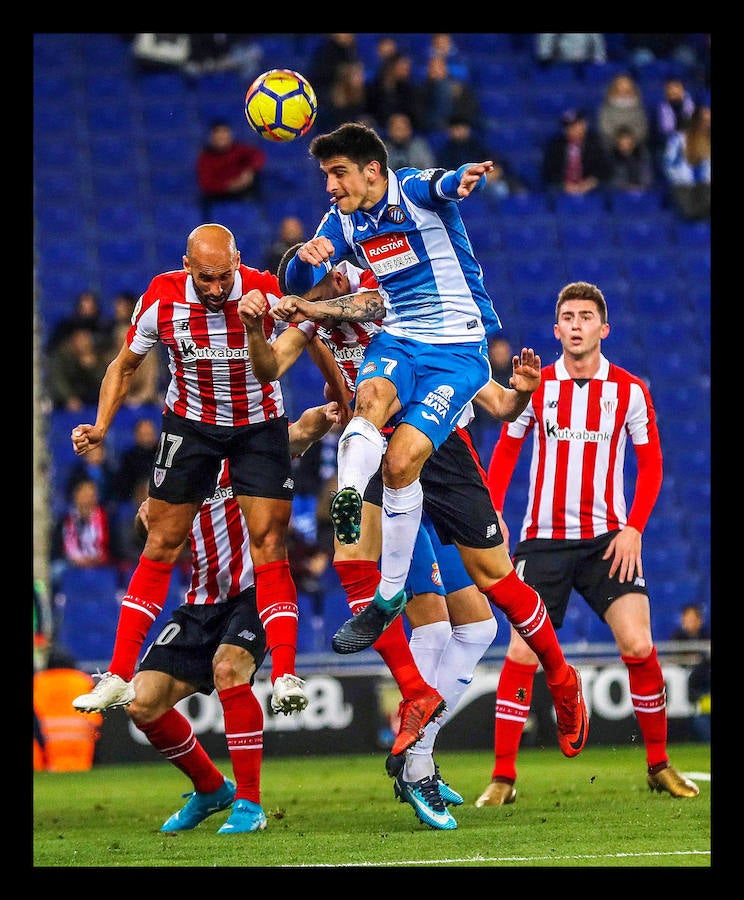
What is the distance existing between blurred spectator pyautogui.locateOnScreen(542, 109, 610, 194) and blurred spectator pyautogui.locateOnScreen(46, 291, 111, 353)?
A: 17.2 feet

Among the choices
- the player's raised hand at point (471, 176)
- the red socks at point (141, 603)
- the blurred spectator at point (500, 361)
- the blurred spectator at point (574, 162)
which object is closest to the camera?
the player's raised hand at point (471, 176)

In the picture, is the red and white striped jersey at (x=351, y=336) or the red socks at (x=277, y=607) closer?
the red socks at (x=277, y=607)

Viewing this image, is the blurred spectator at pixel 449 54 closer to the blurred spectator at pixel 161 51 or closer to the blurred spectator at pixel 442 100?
the blurred spectator at pixel 442 100

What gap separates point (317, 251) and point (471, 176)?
774mm

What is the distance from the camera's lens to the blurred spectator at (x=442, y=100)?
15.0 meters

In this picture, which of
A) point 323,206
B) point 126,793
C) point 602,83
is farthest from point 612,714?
point 602,83

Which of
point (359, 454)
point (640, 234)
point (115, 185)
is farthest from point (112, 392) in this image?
point (640, 234)

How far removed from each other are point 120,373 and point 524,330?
26.9ft

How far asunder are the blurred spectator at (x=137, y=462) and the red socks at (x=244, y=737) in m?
4.91

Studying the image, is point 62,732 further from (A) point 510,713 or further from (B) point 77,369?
(A) point 510,713

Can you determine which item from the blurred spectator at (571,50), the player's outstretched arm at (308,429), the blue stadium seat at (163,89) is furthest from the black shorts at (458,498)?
the blurred spectator at (571,50)

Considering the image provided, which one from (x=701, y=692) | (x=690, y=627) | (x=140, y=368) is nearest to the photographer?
(x=701, y=692)

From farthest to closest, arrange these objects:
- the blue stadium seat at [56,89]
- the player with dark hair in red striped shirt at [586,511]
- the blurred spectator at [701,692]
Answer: the blue stadium seat at [56,89] < the blurred spectator at [701,692] < the player with dark hair in red striped shirt at [586,511]

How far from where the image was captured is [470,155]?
14.2 metres
